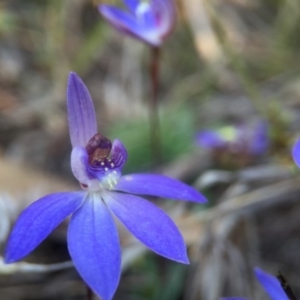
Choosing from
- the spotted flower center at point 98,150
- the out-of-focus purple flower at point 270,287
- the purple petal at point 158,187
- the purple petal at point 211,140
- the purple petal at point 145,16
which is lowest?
the out-of-focus purple flower at point 270,287

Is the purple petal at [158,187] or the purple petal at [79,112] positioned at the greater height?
the purple petal at [79,112]

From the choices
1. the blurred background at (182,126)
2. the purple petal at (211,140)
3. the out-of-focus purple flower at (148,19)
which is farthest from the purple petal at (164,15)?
the purple petal at (211,140)

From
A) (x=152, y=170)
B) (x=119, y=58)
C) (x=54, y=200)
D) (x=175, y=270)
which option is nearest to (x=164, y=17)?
(x=152, y=170)

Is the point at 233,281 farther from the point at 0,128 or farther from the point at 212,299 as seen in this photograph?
the point at 0,128

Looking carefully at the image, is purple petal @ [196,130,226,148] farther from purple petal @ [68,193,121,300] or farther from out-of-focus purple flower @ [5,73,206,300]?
purple petal @ [68,193,121,300]

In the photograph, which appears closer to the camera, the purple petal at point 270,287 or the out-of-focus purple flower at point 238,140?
the purple petal at point 270,287

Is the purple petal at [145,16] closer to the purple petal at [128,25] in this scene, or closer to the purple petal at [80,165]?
the purple petal at [128,25]

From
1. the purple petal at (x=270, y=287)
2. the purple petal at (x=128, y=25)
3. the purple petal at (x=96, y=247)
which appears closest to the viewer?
the purple petal at (x=96, y=247)

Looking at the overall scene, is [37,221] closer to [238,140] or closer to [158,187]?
[158,187]
